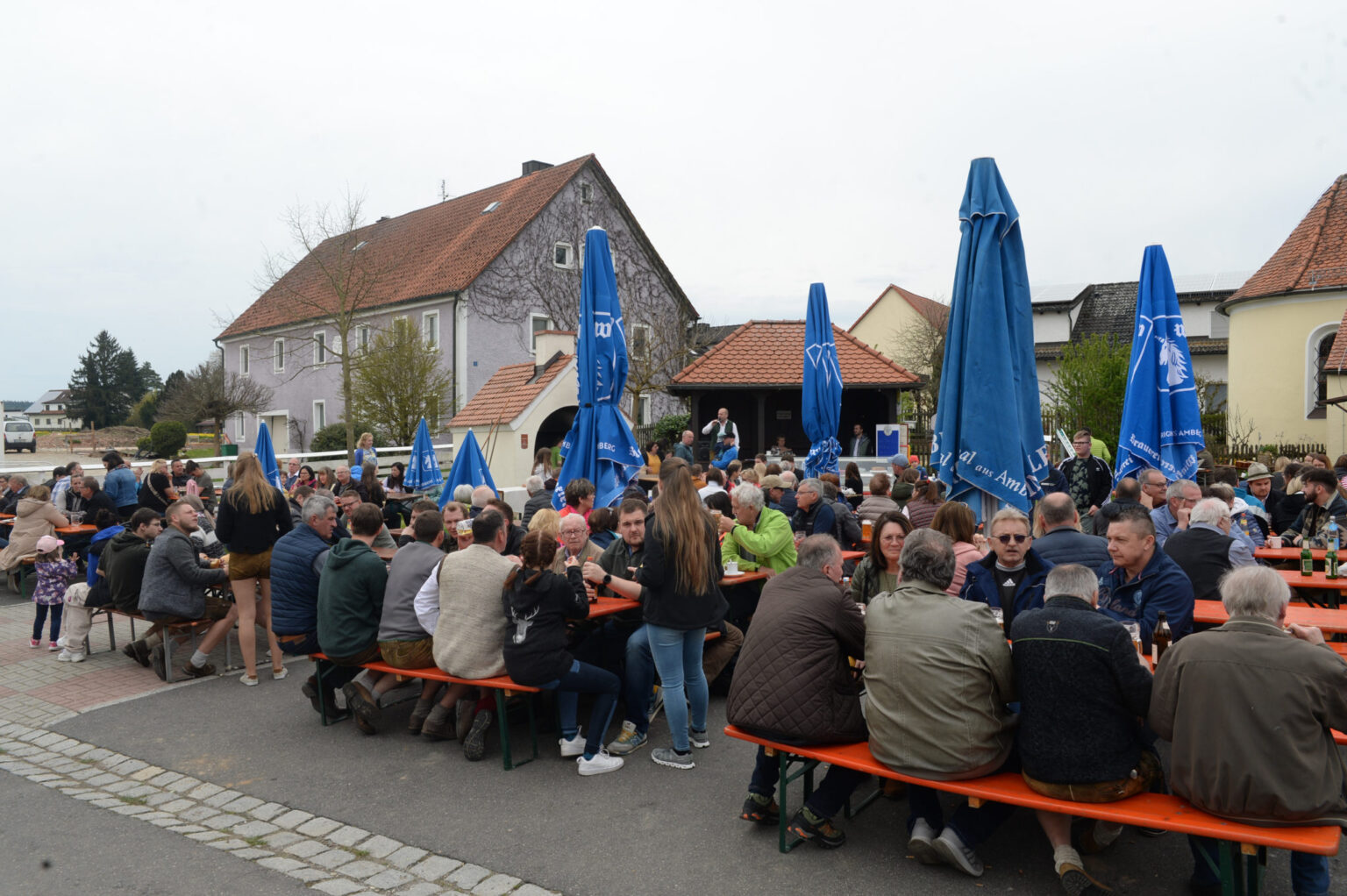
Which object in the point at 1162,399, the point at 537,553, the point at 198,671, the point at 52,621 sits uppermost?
the point at 1162,399

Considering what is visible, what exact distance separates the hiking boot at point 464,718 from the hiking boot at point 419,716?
338 millimetres

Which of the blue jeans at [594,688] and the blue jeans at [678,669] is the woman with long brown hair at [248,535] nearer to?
the blue jeans at [594,688]

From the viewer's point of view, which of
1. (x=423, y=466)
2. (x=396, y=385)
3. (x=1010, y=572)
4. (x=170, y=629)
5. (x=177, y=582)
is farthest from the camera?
(x=396, y=385)

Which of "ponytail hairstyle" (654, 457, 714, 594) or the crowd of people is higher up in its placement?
"ponytail hairstyle" (654, 457, 714, 594)

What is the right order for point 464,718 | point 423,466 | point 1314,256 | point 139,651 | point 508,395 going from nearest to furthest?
point 464,718, point 139,651, point 423,466, point 508,395, point 1314,256

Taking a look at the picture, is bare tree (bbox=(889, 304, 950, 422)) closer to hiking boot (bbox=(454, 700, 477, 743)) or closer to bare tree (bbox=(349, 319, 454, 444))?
bare tree (bbox=(349, 319, 454, 444))

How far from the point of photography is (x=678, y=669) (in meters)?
5.77

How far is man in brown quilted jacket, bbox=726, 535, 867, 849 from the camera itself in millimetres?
4605

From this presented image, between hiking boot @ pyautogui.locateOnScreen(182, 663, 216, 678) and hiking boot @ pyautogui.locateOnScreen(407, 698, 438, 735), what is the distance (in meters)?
2.77

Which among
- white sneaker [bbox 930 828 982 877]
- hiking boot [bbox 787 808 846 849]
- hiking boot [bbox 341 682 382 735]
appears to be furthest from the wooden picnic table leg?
white sneaker [bbox 930 828 982 877]

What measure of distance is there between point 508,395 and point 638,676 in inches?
652

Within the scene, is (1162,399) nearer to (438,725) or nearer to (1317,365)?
(438,725)

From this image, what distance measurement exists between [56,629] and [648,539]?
739 centimetres

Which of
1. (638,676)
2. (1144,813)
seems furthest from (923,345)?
(1144,813)
